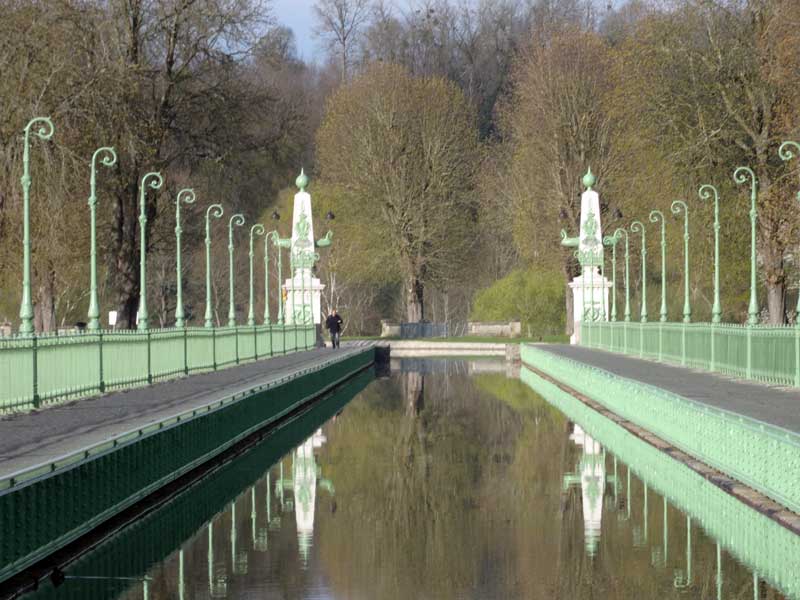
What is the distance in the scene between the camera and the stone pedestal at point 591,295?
235 ft

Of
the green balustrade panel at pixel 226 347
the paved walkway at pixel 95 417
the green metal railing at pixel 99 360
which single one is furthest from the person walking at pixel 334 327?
the paved walkway at pixel 95 417

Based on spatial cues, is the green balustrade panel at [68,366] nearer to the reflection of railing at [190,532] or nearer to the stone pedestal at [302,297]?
the reflection of railing at [190,532]

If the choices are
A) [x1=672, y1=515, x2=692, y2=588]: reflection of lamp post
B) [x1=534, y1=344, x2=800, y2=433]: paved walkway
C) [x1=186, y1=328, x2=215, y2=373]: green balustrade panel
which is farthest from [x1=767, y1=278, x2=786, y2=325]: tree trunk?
[x1=672, y1=515, x2=692, y2=588]: reflection of lamp post

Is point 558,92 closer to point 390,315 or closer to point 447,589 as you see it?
point 390,315

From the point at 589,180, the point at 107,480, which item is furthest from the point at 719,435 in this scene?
the point at 589,180

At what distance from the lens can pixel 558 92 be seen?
79.9 metres

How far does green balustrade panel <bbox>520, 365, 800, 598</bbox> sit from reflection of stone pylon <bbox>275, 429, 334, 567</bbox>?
404 centimetres

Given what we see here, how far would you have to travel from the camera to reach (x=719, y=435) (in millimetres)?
20672

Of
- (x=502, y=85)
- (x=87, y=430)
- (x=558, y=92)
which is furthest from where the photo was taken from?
(x=502, y=85)

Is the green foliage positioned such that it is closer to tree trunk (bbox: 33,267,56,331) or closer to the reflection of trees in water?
tree trunk (bbox: 33,267,56,331)

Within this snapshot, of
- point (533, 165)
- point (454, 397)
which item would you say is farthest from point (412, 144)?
point (454, 397)

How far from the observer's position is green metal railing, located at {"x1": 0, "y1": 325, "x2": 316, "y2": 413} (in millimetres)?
25092

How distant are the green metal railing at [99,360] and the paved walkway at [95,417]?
370 mm

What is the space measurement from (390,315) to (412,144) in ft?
62.9
